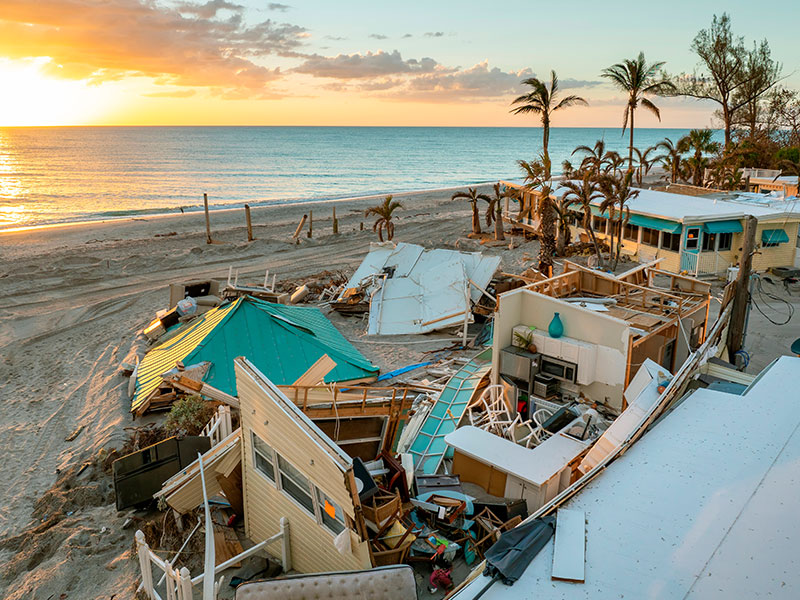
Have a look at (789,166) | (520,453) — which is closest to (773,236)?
(520,453)

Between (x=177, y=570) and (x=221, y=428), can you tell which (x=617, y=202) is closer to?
(x=221, y=428)

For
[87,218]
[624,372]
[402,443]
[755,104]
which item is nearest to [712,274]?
[624,372]

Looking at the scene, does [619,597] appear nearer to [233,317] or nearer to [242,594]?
[242,594]

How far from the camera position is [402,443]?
37.2 ft

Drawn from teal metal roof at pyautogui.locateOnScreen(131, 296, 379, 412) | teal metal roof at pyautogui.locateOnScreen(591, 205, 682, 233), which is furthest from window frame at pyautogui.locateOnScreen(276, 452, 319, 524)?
teal metal roof at pyautogui.locateOnScreen(591, 205, 682, 233)

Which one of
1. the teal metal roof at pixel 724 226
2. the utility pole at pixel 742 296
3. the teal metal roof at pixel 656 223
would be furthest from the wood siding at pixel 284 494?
the teal metal roof at pixel 724 226

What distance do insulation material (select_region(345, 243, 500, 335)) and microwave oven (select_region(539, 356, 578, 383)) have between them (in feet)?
21.2

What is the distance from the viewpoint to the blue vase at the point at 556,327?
1134 centimetres

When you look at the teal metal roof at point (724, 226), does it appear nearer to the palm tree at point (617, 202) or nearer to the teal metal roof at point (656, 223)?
the teal metal roof at point (656, 223)

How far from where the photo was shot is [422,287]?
802 inches

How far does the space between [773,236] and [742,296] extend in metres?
12.1

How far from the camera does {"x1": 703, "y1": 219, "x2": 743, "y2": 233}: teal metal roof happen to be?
75.0ft

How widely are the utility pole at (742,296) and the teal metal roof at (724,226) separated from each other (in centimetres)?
964

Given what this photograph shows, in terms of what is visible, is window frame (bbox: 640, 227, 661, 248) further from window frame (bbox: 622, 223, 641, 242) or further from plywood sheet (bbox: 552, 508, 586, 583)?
plywood sheet (bbox: 552, 508, 586, 583)
